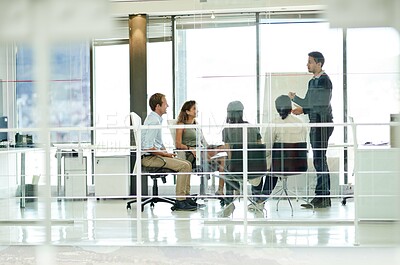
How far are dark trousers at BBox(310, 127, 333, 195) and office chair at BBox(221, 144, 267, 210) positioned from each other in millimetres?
198

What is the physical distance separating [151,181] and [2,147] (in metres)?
1.24

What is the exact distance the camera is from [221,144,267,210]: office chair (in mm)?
2842

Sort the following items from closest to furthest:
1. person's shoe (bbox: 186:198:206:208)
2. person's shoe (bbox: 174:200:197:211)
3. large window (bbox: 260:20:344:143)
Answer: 1. large window (bbox: 260:20:344:143)
2. person's shoe (bbox: 186:198:206:208)
3. person's shoe (bbox: 174:200:197:211)

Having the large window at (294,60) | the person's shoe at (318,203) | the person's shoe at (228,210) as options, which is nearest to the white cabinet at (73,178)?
the person's shoe at (228,210)

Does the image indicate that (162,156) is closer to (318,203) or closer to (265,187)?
(265,187)

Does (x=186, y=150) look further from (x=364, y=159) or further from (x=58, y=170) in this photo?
(x=364, y=159)

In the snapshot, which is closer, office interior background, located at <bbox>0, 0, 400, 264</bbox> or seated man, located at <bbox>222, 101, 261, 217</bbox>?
office interior background, located at <bbox>0, 0, 400, 264</bbox>

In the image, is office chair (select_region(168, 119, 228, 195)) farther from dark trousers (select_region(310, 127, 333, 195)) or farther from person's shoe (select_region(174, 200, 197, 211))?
dark trousers (select_region(310, 127, 333, 195))

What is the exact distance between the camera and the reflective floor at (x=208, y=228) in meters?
2.85

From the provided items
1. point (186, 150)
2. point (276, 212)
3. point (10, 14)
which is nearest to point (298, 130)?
point (276, 212)

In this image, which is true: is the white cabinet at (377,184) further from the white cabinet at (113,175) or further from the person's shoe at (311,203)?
the white cabinet at (113,175)

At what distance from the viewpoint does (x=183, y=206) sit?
341cm

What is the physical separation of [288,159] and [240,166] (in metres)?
0.20

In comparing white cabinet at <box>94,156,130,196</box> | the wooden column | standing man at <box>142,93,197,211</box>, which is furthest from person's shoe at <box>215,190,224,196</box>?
the wooden column
